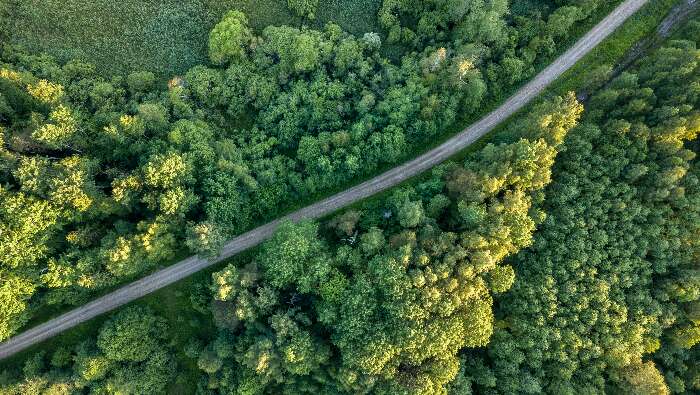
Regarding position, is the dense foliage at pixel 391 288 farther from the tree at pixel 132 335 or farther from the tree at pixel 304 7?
the tree at pixel 304 7

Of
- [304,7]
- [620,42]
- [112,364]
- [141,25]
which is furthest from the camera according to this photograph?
[141,25]

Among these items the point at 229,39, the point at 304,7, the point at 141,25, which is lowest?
the point at 304,7

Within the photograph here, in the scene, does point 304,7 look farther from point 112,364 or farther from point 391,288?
point 112,364

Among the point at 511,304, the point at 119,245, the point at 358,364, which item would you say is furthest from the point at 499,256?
the point at 119,245

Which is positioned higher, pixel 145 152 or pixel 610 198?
pixel 145 152

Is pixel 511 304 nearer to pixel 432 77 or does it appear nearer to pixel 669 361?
pixel 669 361

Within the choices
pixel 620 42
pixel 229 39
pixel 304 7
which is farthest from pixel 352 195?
pixel 620 42
